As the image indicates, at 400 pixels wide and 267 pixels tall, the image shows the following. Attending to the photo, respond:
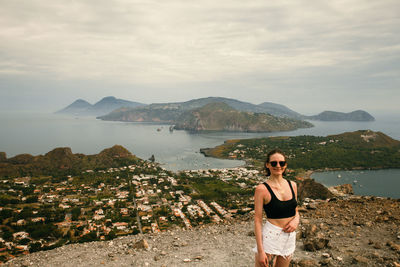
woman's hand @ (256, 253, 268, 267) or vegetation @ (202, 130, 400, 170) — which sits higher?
woman's hand @ (256, 253, 268, 267)

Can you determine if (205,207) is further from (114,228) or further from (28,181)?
(28,181)

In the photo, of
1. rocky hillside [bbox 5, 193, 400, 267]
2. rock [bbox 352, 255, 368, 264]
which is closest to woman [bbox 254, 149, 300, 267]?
rocky hillside [bbox 5, 193, 400, 267]

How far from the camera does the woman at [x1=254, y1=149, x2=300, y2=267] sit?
2893 mm

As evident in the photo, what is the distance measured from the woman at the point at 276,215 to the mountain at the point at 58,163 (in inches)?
2622

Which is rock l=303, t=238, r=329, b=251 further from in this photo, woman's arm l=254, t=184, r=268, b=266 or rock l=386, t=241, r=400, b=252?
woman's arm l=254, t=184, r=268, b=266

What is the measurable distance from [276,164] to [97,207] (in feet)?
119

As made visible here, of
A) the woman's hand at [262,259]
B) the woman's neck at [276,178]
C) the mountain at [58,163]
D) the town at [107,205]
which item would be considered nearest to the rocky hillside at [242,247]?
the woman's hand at [262,259]

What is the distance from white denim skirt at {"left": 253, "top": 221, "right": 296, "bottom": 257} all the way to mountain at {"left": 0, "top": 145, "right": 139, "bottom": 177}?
66.6 meters

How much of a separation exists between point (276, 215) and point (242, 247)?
5195 millimetres

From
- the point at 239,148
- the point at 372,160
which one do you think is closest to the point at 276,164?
the point at 372,160

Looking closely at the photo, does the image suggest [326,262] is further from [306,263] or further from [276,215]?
[276,215]

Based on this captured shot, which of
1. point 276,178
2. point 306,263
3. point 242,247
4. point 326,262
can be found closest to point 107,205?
point 242,247

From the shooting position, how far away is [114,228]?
81.6ft

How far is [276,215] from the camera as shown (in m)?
2.96
